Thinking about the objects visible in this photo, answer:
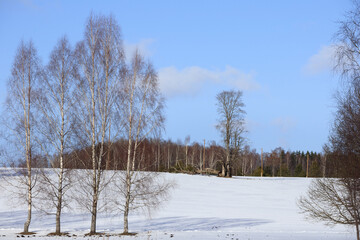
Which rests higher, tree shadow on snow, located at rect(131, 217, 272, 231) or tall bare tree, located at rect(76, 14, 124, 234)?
tall bare tree, located at rect(76, 14, 124, 234)

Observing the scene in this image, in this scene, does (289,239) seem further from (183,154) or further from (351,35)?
(183,154)

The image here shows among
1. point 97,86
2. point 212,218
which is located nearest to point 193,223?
point 212,218

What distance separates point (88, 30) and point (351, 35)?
41.9 feet

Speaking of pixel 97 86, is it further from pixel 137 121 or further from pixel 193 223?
pixel 193 223

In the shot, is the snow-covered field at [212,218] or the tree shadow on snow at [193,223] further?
the tree shadow on snow at [193,223]

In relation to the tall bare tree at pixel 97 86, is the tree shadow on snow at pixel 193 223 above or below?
below

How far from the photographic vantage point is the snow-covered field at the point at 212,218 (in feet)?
70.0

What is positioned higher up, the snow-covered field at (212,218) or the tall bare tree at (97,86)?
the tall bare tree at (97,86)

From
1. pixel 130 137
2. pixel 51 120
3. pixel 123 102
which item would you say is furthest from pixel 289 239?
pixel 51 120

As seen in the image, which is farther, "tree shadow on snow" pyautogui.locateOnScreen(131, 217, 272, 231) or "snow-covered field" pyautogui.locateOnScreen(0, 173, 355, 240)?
"tree shadow on snow" pyautogui.locateOnScreen(131, 217, 272, 231)

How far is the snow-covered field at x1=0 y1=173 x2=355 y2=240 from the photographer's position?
21.3 meters

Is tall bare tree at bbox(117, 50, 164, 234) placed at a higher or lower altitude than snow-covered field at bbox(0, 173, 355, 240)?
higher

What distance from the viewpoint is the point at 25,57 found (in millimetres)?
21016

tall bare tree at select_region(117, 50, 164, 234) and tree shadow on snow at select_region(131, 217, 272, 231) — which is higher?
tall bare tree at select_region(117, 50, 164, 234)
